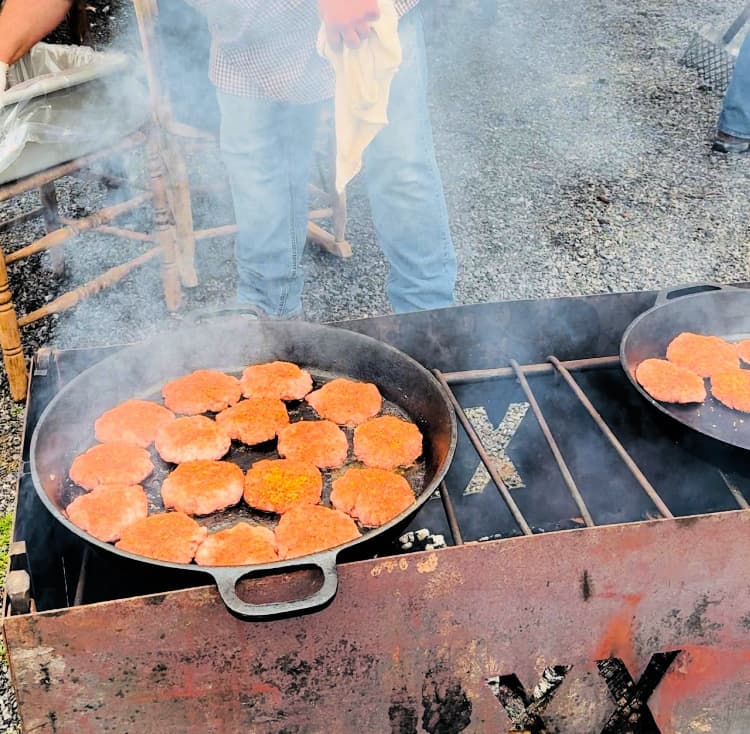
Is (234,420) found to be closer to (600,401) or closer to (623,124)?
(600,401)

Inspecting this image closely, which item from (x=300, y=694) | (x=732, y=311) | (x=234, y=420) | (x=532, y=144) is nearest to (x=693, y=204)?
(x=532, y=144)

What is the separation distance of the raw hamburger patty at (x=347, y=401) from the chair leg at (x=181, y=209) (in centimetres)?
241

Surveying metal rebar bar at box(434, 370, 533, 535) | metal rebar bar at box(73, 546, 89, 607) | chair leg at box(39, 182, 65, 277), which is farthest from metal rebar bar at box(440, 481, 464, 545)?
chair leg at box(39, 182, 65, 277)

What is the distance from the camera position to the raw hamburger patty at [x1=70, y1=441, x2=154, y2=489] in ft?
7.09

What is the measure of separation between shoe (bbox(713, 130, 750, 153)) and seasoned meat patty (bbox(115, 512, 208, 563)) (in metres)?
6.05

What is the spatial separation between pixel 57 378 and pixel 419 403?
1152 mm

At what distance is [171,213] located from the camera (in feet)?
14.6

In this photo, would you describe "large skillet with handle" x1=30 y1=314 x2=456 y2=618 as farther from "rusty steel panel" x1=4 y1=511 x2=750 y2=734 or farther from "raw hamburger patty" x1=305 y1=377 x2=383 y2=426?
"rusty steel panel" x1=4 y1=511 x2=750 y2=734

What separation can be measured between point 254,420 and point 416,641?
860 mm

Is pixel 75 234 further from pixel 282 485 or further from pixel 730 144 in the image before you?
pixel 730 144

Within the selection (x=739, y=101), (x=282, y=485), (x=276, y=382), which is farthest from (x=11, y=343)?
(x=739, y=101)

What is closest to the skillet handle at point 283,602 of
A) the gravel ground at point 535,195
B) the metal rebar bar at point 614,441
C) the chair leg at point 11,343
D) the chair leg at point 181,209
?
the metal rebar bar at point 614,441

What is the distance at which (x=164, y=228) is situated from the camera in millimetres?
4391

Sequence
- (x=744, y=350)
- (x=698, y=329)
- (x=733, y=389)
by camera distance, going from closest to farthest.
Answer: (x=733, y=389) → (x=744, y=350) → (x=698, y=329)
